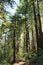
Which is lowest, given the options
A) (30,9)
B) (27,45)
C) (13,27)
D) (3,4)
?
(27,45)

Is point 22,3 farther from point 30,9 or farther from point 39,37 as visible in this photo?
point 39,37

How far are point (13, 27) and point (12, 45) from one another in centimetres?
2324

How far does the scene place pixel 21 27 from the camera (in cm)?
2788

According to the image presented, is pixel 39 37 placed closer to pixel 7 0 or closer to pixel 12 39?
pixel 12 39

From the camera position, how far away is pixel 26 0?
24.5 m

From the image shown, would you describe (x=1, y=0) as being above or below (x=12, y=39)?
above

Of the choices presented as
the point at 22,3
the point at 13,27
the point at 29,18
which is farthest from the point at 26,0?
the point at 13,27

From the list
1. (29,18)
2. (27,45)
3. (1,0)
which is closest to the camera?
(1,0)

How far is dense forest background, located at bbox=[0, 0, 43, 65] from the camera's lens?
10587 mm

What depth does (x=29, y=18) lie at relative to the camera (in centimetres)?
3009

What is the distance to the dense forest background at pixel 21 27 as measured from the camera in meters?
10.6

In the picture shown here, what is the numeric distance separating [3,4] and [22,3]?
17.7 meters

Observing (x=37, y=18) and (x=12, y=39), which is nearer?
(x=37, y=18)

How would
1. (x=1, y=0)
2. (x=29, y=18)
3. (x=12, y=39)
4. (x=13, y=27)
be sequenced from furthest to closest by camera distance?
1. (x=12, y=39)
2. (x=29, y=18)
3. (x=13, y=27)
4. (x=1, y=0)
